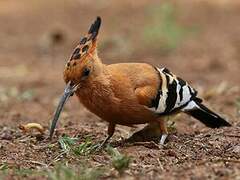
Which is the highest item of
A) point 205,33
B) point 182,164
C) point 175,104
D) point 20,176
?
point 205,33

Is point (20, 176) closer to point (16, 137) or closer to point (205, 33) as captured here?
point (16, 137)

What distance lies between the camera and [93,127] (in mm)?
6309

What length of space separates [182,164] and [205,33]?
8.58m

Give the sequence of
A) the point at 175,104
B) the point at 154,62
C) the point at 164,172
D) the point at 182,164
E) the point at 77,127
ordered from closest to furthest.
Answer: the point at 164,172, the point at 182,164, the point at 175,104, the point at 77,127, the point at 154,62

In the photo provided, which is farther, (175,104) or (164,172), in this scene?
(175,104)

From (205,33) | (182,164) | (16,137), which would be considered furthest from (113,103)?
(205,33)

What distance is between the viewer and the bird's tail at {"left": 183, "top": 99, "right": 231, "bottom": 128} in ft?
20.0

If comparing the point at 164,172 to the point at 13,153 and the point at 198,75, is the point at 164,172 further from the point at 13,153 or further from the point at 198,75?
the point at 198,75

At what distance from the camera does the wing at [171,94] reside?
5344mm

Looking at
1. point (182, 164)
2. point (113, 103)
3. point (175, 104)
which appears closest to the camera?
point (182, 164)

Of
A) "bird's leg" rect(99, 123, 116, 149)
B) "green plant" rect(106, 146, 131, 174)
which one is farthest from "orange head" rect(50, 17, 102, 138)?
"green plant" rect(106, 146, 131, 174)

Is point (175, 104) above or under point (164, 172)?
above

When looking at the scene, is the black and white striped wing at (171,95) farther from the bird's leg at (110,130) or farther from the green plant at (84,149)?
the green plant at (84,149)

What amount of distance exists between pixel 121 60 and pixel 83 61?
5863 mm
